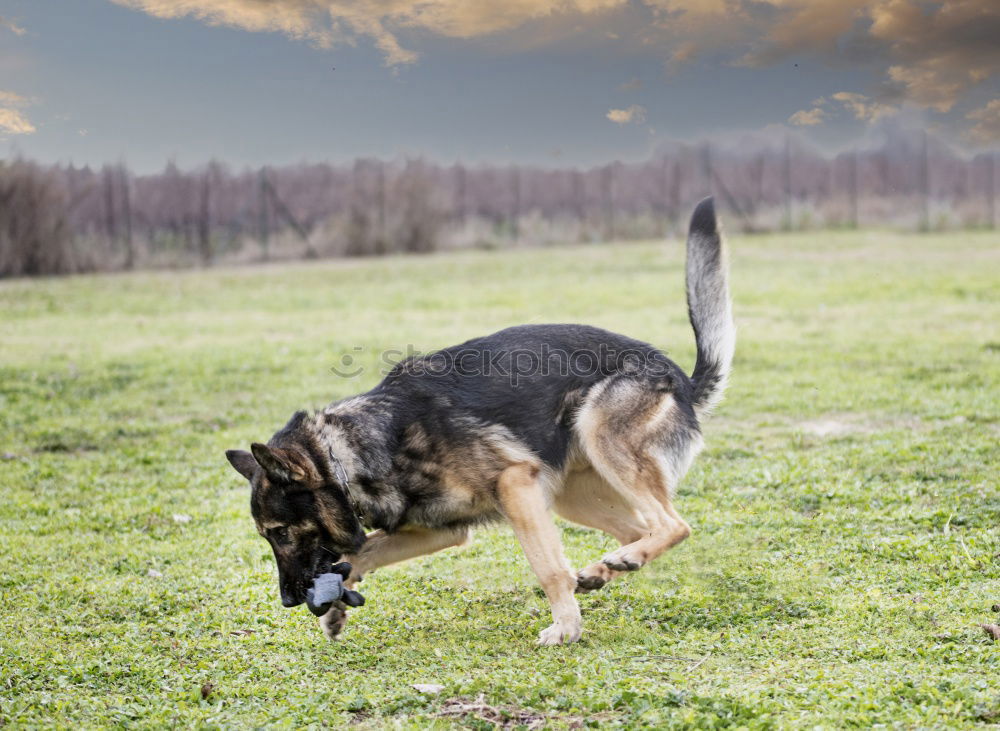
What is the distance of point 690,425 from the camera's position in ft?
18.9

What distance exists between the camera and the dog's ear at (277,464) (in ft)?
15.9

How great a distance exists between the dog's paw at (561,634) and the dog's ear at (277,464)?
1.42 m

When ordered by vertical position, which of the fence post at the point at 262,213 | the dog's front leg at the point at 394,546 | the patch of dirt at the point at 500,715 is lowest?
the patch of dirt at the point at 500,715

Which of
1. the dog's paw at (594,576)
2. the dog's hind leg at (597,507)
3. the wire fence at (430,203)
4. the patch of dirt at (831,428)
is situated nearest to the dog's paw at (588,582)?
the dog's paw at (594,576)

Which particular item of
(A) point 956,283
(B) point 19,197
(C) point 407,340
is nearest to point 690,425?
(C) point 407,340

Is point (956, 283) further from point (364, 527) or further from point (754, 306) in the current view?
point (364, 527)

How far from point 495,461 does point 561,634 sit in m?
0.91

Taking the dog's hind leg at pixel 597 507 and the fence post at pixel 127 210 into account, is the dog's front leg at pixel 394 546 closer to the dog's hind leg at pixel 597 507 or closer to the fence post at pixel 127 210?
the dog's hind leg at pixel 597 507

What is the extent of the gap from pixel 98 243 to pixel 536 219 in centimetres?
1326

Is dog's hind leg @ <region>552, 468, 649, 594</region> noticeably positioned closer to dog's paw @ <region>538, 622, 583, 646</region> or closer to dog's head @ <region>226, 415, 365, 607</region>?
dog's paw @ <region>538, 622, 583, 646</region>

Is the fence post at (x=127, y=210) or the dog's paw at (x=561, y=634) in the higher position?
the fence post at (x=127, y=210)

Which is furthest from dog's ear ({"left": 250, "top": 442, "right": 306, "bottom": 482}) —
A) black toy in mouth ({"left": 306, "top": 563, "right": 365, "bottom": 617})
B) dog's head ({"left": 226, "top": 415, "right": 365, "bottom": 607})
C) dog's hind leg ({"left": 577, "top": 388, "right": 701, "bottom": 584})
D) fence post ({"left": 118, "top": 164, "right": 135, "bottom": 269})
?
fence post ({"left": 118, "top": 164, "right": 135, "bottom": 269})

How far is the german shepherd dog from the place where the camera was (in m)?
5.13

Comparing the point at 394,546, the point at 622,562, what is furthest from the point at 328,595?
the point at 622,562
